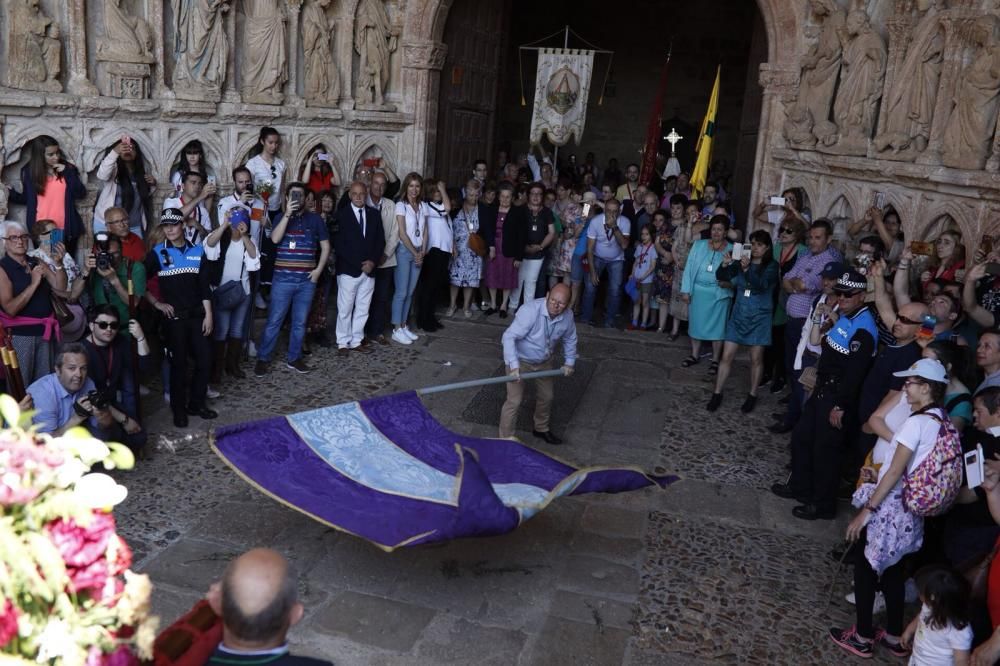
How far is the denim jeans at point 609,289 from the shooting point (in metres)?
10.8

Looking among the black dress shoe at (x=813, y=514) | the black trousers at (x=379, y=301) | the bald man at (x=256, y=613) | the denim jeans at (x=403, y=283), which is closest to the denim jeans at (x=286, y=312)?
the black trousers at (x=379, y=301)

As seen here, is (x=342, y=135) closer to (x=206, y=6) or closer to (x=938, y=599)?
(x=206, y=6)

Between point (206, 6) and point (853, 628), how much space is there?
8002 millimetres

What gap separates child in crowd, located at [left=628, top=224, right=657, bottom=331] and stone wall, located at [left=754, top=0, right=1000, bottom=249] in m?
1.46

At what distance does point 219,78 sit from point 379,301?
2816mm

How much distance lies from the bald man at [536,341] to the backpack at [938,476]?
114 inches

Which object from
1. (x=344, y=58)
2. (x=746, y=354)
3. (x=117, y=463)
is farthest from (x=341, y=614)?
(x=344, y=58)

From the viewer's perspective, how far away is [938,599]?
4.01m

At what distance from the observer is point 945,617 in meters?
3.99

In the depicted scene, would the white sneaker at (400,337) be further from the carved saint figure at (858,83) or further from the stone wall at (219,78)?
the carved saint figure at (858,83)

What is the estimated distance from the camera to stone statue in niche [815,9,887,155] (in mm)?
9227

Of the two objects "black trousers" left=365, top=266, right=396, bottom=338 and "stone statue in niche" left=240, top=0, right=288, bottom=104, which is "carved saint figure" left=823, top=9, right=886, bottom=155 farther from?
"stone statue in niche" left=240, top=0, right=288, bottom=104

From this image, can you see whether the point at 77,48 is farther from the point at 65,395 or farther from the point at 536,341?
the point at 536,341

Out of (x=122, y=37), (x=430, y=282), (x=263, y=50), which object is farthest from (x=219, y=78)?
(x=430, y=282)
